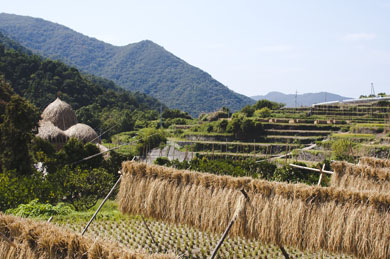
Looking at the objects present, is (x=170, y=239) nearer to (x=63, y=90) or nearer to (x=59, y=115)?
(x=59, y=115)

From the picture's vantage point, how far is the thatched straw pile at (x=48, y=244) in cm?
280

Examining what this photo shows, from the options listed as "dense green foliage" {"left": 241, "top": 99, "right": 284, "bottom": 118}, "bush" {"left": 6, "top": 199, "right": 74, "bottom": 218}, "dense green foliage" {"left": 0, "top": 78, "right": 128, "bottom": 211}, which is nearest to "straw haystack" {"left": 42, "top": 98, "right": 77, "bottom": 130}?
"dense green foliage" {"left": 0, "top": 78, "right": 128, "bottom": 211}

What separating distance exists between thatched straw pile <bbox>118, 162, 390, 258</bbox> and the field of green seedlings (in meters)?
2.04

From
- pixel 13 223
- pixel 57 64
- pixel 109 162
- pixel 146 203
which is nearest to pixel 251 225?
pixel 146 203

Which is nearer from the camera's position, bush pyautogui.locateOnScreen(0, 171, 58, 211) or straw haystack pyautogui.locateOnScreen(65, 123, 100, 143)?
bush pyautogui.locateOnScreen(0, 171, 58, 211)

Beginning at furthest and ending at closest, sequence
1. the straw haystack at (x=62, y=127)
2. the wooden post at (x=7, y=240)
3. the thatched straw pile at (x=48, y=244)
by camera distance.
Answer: the straw haystack at (x=62, y=127)
the wooden post at (x=7, y=240)
the thatched straw pile at (x=48, y=244)

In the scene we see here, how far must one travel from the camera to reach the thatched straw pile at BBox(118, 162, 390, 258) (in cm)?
453

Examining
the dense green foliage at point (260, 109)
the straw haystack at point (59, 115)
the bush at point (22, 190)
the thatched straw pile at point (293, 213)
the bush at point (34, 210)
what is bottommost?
the bush at point (34, 210)

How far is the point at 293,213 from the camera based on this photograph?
478 centimetres

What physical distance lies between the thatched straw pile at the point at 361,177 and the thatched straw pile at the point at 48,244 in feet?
Result: 16.1

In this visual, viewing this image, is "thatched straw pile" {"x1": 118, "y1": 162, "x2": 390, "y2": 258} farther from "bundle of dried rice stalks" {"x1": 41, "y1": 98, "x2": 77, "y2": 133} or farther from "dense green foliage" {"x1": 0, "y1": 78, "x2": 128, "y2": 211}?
"bundle of dried rice stalks" {"x1": 41, "y1": 98, "x2": 77, "y2": 133}

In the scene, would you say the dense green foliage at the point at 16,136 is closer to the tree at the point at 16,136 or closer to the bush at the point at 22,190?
the tree at the point at 16,136

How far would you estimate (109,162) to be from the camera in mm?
14383

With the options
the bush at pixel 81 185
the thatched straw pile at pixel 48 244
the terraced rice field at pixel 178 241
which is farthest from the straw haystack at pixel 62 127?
the thatched straw pile at pixel 48 244
